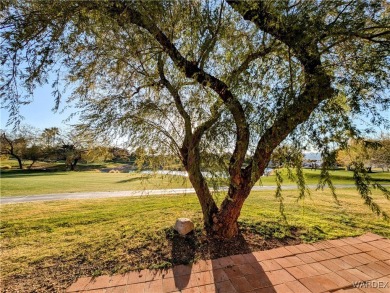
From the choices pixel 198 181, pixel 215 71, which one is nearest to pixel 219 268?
pixel 198 181

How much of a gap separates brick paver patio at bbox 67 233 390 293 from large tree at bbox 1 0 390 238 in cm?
101

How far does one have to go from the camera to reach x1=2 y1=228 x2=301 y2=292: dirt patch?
10.4 ft

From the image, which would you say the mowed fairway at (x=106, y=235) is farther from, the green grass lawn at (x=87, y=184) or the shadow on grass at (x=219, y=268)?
the green grass lawn at (x=87, y=184)

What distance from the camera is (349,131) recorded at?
290 centimetres

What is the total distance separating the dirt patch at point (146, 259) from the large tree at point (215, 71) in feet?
1.39

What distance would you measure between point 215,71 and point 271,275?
355 cm

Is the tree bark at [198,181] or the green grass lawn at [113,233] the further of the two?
the tree bark at [198,181]

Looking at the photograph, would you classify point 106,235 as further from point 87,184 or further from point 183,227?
point 87,184

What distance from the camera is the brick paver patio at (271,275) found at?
293cm

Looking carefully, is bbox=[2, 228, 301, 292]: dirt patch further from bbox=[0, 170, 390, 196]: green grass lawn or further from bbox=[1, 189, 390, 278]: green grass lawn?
bbox=[0, 170, 390, 196]: green grass lawn

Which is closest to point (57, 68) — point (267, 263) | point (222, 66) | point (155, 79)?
point (155, 79)

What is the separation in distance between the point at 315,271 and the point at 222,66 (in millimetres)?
3724

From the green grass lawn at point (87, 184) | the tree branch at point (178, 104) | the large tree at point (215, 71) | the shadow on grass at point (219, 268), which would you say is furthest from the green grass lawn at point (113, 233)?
the tree branch at point (178, 104)

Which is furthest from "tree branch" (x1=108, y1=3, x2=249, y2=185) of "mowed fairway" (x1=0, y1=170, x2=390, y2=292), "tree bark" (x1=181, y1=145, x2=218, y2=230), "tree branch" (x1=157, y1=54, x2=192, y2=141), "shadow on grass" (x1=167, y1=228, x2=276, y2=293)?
"shadow on grass" (x1=167, y1=228, x2=276, y2=293)
